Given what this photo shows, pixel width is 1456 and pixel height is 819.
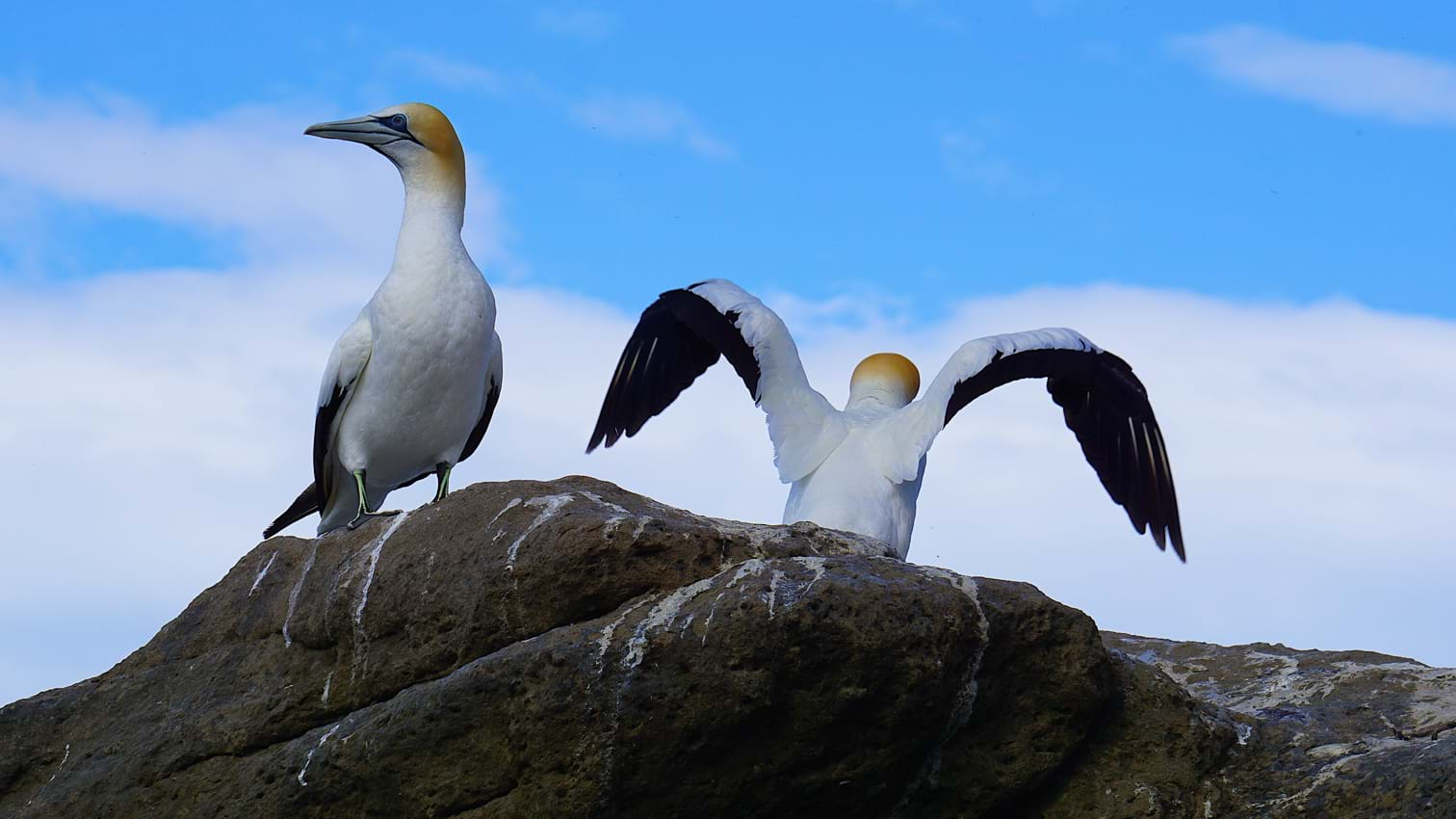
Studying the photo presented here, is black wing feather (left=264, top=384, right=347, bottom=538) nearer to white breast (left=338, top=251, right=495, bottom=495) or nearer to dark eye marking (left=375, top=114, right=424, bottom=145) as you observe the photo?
white breast (left=338, top=251, right=495, bottom=495)

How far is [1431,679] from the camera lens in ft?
21.7

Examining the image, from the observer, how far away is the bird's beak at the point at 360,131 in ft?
26.7

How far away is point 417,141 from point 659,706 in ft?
12.9

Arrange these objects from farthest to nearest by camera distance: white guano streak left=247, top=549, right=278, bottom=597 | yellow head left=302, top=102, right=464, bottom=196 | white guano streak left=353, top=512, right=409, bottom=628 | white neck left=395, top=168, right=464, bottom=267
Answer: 1. yellow head left=302, top=102, right=464, bottom=196
2. white neck left=395, top=168, right=464, bottom=267
3. white guano streak left=247, top=549, right=278, bottom=597
4. white guano streak left=353, top=512, right=409, bottom=628

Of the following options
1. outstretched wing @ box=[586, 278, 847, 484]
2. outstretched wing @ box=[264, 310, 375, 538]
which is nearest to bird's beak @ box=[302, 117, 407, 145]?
outstretched wing @ box=[264, 310, 375, 538]

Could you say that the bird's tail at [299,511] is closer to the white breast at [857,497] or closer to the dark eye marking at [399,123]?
the dark eye marking at [399,123]

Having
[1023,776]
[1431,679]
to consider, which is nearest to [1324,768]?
Result: [1023,776]

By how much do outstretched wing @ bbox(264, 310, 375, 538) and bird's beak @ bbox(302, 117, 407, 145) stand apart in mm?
867

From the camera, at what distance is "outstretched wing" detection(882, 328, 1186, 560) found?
8.84m

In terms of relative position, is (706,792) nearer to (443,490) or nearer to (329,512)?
(443,490)

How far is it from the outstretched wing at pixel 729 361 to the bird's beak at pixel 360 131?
2.27 metres

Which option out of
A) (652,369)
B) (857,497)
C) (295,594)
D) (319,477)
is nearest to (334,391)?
(319,477)

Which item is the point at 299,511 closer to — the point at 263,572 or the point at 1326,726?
the point at 263,572

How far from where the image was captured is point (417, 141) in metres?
8.02
